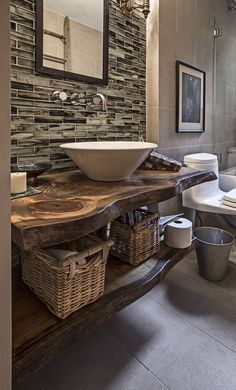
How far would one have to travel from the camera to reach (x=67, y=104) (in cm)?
143

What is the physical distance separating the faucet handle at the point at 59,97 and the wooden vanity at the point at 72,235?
0.37m

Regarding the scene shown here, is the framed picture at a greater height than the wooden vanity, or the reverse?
the framed picture

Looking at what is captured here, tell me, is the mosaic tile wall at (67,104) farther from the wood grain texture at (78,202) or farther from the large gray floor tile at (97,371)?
the large gray floor tile at (97,371)

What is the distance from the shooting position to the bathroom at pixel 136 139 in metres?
1.20

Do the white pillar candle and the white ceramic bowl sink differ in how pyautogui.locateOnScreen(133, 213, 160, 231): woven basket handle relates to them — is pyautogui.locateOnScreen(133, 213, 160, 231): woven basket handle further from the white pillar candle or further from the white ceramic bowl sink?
the white pillar candle

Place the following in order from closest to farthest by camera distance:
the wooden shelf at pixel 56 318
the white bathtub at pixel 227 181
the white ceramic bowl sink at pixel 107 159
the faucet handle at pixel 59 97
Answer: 1. the wooden shelf at pixel 56 318
2. the white ceramic bowl sink at pixel 107 159
3. the faucet handle at pixel 59 97
4. the white bathtub at pixel 227 181

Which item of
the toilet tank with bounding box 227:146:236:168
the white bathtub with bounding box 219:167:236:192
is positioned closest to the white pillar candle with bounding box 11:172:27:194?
the white bathtub with bounding box 219:167:236:192

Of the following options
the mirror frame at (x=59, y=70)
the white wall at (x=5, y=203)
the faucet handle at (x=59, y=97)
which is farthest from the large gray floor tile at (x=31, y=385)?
the mirror frame at (x=59, y=70)

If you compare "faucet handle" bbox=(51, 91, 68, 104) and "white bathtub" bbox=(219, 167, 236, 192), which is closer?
"faucet handle" bbox=(51, 91, 68, 104)

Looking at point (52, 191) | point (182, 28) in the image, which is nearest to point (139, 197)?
point (52, 191)

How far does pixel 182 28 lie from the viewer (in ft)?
6.97

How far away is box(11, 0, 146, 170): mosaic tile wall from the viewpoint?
1.22 meters

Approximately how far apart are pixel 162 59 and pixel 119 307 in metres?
1.69

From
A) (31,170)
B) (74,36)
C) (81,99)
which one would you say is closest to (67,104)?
(81,99)
